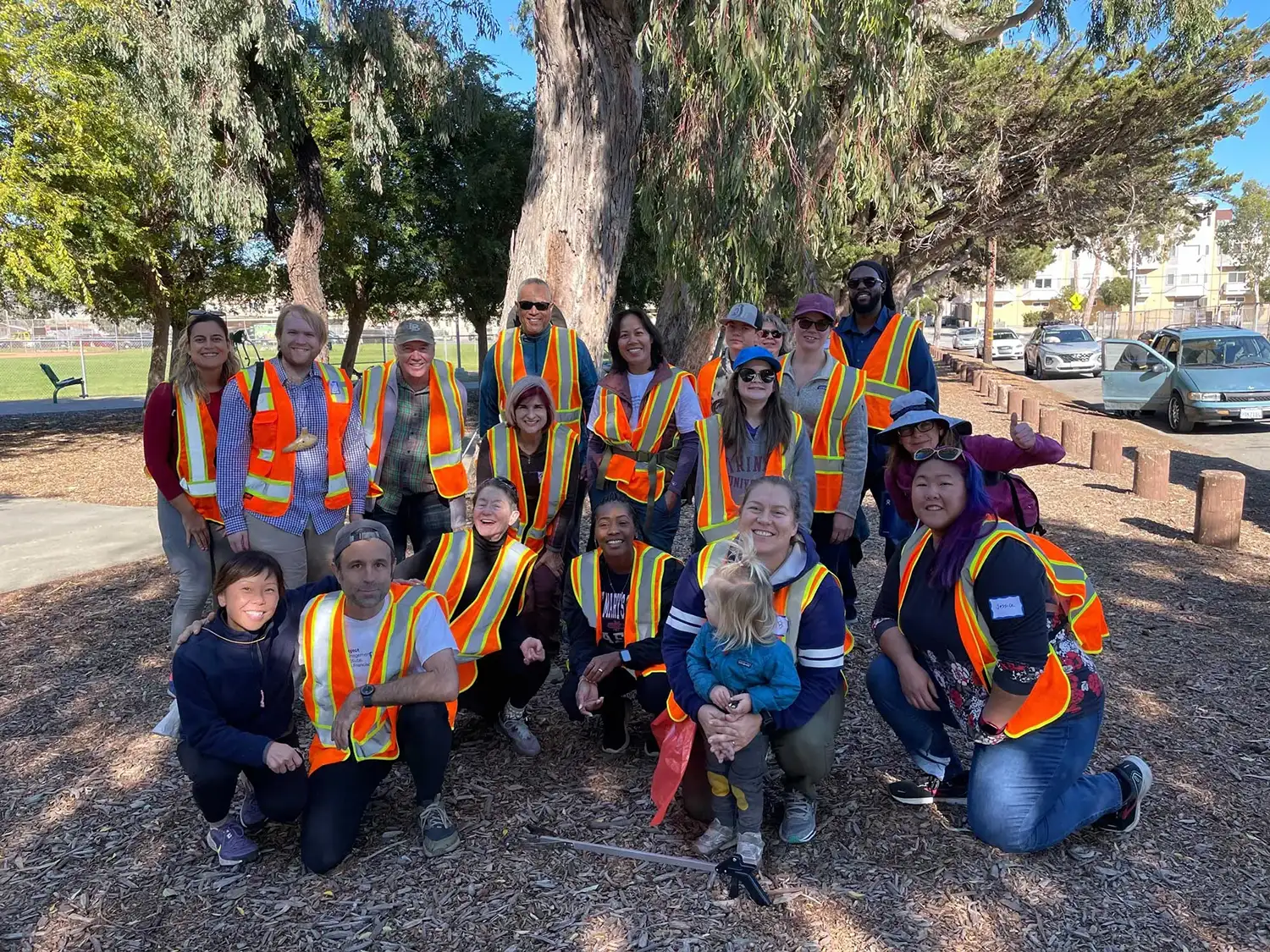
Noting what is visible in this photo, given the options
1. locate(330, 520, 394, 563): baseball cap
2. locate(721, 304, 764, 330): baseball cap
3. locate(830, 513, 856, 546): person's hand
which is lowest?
locate(830, 513, 856, 546): person's hand

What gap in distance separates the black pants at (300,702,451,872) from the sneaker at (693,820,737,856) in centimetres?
91

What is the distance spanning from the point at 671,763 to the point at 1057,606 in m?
1.38

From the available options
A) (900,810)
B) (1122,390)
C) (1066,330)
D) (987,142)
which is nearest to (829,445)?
(900,810)

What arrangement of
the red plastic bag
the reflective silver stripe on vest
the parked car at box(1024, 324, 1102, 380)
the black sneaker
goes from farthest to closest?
the parked car at box(1024, 324, 1102, 380) < the reflective silver stripe on vest < the black sneaker < the red plastic bag

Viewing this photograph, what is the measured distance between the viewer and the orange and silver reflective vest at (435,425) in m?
4.16

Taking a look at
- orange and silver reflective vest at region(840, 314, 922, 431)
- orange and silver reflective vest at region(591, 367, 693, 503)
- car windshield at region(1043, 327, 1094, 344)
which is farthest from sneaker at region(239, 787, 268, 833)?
car windshield at region(1043, 327, 1094, 344)

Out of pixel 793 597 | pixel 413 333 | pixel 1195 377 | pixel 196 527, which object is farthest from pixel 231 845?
pixel 1195 377

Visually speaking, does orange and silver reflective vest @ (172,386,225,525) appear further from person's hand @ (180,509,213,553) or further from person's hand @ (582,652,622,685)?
person's hand @ (582,652,622,685)

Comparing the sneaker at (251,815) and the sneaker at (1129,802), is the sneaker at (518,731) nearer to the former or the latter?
the sneaker at (251,815)

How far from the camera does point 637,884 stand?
284 centimetres

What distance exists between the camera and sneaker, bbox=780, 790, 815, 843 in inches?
119

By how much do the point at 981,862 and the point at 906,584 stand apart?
919mm

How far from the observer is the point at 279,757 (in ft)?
9.09

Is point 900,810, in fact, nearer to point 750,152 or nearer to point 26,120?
point 750,152
